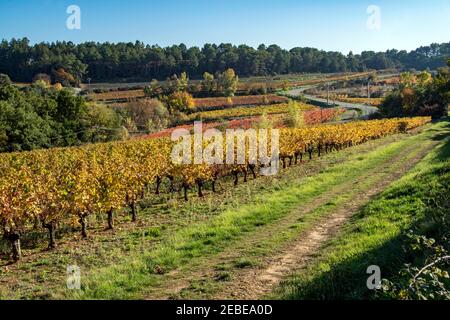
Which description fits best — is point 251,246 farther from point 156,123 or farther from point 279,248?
point 156,123

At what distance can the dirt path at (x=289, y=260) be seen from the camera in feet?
29.7

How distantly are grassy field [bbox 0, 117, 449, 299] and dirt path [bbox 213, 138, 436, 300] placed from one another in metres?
0.03

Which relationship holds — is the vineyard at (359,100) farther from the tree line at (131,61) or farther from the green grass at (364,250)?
the green grass at (364,250)

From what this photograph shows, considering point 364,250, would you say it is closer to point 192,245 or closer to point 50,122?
point 192,245

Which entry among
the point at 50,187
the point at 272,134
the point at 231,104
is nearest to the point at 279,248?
the point at 50,187

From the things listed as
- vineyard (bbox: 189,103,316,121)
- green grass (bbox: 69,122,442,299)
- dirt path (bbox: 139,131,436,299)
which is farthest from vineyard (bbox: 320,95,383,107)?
dirt path (bbox: 139,131,436,299)

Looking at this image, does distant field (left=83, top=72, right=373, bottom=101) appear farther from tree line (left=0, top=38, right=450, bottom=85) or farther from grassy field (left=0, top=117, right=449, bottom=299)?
grassy field (left=0, top=117, right=449, bottom=299)

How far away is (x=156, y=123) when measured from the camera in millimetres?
74125

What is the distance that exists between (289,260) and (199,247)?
285 cm

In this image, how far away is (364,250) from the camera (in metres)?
9.98

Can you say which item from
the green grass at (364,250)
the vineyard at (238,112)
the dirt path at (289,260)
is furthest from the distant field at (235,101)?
the green grass at (364,250)

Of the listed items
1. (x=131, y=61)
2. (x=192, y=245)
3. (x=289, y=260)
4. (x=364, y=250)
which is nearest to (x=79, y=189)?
(x=192, y=245)
